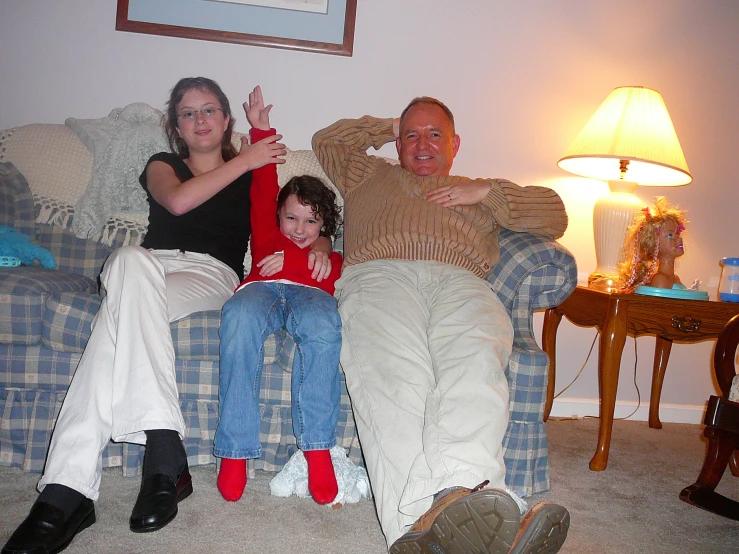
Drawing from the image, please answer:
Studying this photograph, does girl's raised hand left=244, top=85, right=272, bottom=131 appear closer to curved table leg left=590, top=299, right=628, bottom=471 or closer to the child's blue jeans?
the child's blue jeans

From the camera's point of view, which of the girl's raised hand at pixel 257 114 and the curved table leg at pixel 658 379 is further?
the curved table leg at pixel 658 379

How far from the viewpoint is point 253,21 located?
2.39 m

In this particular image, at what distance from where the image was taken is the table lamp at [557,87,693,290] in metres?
2.24

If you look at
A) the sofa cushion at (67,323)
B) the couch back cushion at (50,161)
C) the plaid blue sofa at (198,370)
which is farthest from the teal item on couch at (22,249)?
the sofa cushion at (67,323)

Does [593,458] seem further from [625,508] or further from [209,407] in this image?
[209,407]

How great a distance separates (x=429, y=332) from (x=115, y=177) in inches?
47.9

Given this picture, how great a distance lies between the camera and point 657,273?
2.13 metres

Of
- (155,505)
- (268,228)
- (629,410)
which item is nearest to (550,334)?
(629,410)

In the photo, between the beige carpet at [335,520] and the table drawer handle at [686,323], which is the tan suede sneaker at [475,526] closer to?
the beige carpet at [335,520]

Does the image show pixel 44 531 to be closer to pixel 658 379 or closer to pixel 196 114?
pixel 196 114

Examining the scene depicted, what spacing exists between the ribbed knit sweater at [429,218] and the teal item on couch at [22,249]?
0.93 m

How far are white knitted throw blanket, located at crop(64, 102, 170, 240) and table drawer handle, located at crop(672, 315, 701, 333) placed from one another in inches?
68.7

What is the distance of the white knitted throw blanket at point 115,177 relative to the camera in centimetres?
203

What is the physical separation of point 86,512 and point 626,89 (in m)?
2.23
